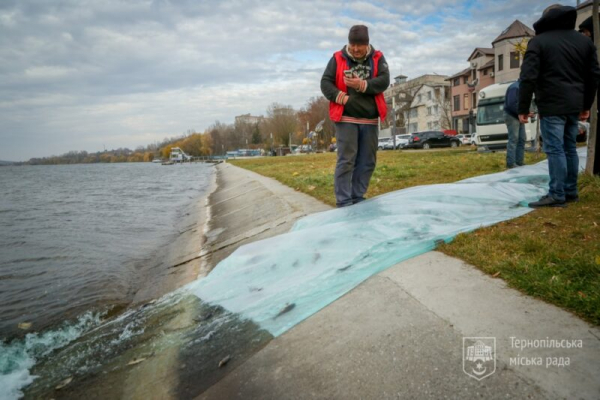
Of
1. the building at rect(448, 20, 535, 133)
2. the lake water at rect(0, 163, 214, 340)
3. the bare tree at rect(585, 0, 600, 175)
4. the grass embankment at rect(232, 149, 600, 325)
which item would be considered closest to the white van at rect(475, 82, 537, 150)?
the bare tree at rect(585, 0, 600, 175)

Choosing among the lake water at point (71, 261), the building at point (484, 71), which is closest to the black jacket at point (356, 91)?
the lake water at point (71, 261)

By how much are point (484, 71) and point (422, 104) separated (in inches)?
872

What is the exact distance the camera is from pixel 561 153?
4.27 metres

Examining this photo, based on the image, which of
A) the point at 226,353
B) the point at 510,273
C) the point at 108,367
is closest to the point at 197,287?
the point at 108,367

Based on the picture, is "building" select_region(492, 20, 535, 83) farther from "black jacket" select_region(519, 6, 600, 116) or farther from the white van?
"black jacket" select_region(519, 6, 600, 116)

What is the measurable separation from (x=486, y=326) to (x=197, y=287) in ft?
7.23

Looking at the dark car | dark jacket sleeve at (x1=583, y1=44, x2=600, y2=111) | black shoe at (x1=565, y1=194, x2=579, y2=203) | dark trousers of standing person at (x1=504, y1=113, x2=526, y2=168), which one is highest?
dark jacket sleeve at (x1=583, y1=44, x2=600, y2=111)

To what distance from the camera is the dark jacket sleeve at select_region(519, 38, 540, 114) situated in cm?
427

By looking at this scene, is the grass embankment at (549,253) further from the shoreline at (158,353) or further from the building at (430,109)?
the building at (430,109)

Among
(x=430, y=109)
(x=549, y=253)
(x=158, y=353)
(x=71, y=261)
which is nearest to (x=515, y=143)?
(x=549, y=253)

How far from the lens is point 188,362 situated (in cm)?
213

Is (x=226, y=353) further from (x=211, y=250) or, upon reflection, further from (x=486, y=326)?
(x=211, y=250)

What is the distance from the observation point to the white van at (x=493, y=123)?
16.9m

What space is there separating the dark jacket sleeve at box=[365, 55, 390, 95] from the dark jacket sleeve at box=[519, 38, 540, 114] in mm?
1543
